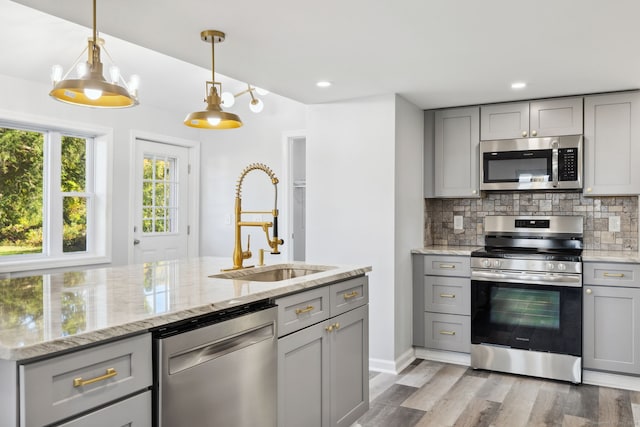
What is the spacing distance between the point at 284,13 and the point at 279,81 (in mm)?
1209

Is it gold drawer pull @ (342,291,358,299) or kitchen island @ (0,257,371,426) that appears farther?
gold drawer pull @ (342,291,358,299)

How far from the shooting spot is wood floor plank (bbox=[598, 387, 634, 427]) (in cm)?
296

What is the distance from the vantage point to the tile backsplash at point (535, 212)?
4.03m

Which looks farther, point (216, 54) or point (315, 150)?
point (315, 150)

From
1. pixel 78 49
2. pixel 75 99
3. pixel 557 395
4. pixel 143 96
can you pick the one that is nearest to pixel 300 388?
pixel 75 99

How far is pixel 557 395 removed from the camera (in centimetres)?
340

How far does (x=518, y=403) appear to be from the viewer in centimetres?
324

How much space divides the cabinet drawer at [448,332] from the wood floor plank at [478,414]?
30.6 inches

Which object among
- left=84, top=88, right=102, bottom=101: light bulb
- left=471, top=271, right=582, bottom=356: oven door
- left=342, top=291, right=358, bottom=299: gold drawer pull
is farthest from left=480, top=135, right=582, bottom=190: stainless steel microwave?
Result: left=84, top=88, right=102, bottom=101: light bulb

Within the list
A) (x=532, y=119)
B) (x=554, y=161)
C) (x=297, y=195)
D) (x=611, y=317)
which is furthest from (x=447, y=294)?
(x=297, y=195)

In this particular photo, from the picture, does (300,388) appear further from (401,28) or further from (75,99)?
(401,28)

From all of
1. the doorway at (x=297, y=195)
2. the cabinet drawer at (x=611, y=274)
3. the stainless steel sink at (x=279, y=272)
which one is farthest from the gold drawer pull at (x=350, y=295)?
the doorway at (x=297, y=195)

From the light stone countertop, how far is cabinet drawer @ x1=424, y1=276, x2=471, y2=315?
5.53ft

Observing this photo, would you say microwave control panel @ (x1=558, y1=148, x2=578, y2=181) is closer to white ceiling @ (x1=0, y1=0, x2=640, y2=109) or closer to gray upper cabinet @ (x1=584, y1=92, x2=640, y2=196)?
gray upper cabinet @ (x1=584, y1=92, x2=640, y2=196)
